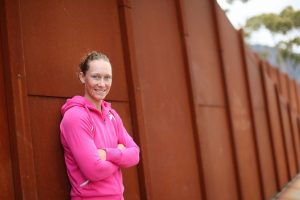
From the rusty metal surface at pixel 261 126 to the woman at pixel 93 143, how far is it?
5.49 m

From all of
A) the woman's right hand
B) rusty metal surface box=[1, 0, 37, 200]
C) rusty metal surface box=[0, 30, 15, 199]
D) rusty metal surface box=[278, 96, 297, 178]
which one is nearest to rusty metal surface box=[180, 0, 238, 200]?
the woman's right hand

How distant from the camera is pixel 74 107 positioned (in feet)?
8.34

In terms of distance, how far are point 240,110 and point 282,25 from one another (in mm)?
44111

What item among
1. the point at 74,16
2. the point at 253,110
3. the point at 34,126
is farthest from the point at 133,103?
the point at 253,110

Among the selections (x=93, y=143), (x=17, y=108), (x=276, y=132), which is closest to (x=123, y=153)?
(x=93, y=143)

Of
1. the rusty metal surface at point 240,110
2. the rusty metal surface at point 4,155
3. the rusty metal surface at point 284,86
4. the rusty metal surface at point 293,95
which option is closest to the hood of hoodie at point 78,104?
the rusty metal surface at point 4,155

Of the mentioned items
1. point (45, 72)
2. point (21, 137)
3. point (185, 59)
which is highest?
point (185, 59)

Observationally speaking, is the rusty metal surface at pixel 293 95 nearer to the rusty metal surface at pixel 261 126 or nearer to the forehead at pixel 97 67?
the rusty metal surface at pixel 261 126

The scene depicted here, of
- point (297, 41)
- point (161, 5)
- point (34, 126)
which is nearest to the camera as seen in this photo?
point (34, 126)

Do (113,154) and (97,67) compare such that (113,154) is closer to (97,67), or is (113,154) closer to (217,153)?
(97,67)

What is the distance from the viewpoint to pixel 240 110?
6988 mm

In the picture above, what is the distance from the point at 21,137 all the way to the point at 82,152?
1.26 feet

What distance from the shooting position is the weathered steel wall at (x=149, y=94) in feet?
7.84

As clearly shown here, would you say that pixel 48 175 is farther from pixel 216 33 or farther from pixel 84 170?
pixel 216 33
